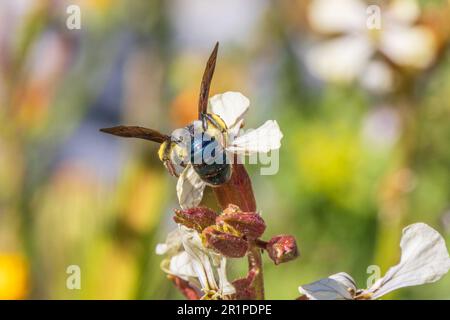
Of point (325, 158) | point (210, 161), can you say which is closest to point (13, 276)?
point (325, 158)

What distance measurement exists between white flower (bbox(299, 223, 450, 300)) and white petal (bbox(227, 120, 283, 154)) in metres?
0.11

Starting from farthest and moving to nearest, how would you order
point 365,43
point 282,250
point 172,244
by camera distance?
1. point 365,43
2. point 172,244
3. point 282,250

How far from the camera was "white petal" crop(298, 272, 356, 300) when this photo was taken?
2.05 feet

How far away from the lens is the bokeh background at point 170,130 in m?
1.38

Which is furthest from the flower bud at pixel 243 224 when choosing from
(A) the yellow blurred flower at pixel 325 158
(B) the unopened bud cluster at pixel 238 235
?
(A) the yellow blurred flower at pixel 325 158

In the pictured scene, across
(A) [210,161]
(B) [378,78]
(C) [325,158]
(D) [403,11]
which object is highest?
(D) [403,11]

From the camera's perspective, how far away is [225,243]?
0.63 metres

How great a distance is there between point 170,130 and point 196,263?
0.91m

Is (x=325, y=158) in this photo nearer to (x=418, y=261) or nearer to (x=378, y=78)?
(x=378, y=78)

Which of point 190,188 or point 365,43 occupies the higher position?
point 365,43

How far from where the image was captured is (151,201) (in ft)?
4.43

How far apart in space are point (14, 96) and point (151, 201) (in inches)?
17.9
